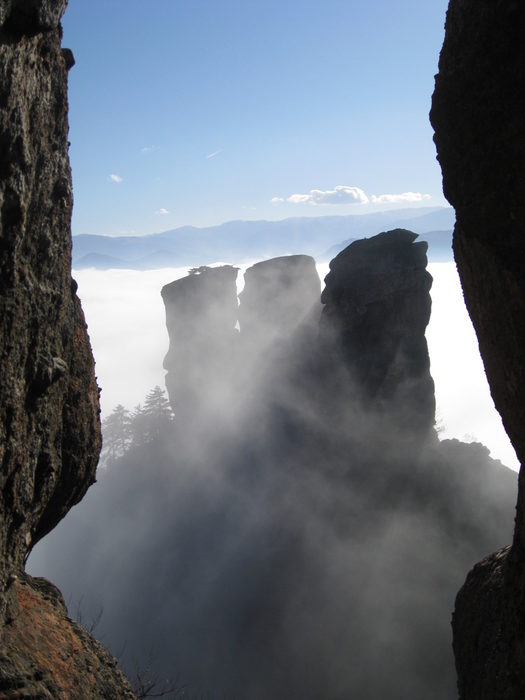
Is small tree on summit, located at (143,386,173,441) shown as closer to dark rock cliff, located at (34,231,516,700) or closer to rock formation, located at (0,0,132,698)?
dark rock cliff, located at (34,231,516,700)

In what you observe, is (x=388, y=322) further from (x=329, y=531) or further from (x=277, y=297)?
(x=277, y=297)

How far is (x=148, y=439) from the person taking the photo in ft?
176

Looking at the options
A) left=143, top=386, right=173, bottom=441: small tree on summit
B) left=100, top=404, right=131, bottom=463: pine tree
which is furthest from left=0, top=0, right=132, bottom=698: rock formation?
left=100, top=404, right=131, bottom=463: pine tree

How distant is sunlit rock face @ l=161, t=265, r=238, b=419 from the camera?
45.9 m

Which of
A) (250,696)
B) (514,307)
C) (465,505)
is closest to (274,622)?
(250,696)

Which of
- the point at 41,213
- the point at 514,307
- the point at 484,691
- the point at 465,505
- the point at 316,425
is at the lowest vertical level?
the point at 465,505

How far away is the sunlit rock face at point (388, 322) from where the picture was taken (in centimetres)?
2864

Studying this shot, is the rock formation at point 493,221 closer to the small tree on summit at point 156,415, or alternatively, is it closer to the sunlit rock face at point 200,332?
the sunlit rock face at point 200,332

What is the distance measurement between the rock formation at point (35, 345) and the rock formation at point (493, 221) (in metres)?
4.33

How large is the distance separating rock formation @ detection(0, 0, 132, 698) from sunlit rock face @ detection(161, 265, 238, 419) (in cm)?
3785

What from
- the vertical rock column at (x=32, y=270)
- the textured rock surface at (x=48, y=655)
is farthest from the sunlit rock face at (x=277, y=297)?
the vertical rock column at (x=32, y=270)

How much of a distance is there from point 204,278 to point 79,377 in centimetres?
3947

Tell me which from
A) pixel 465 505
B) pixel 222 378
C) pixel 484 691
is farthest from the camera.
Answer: pixel 222 378

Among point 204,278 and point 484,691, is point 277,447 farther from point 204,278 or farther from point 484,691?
point 484,691
